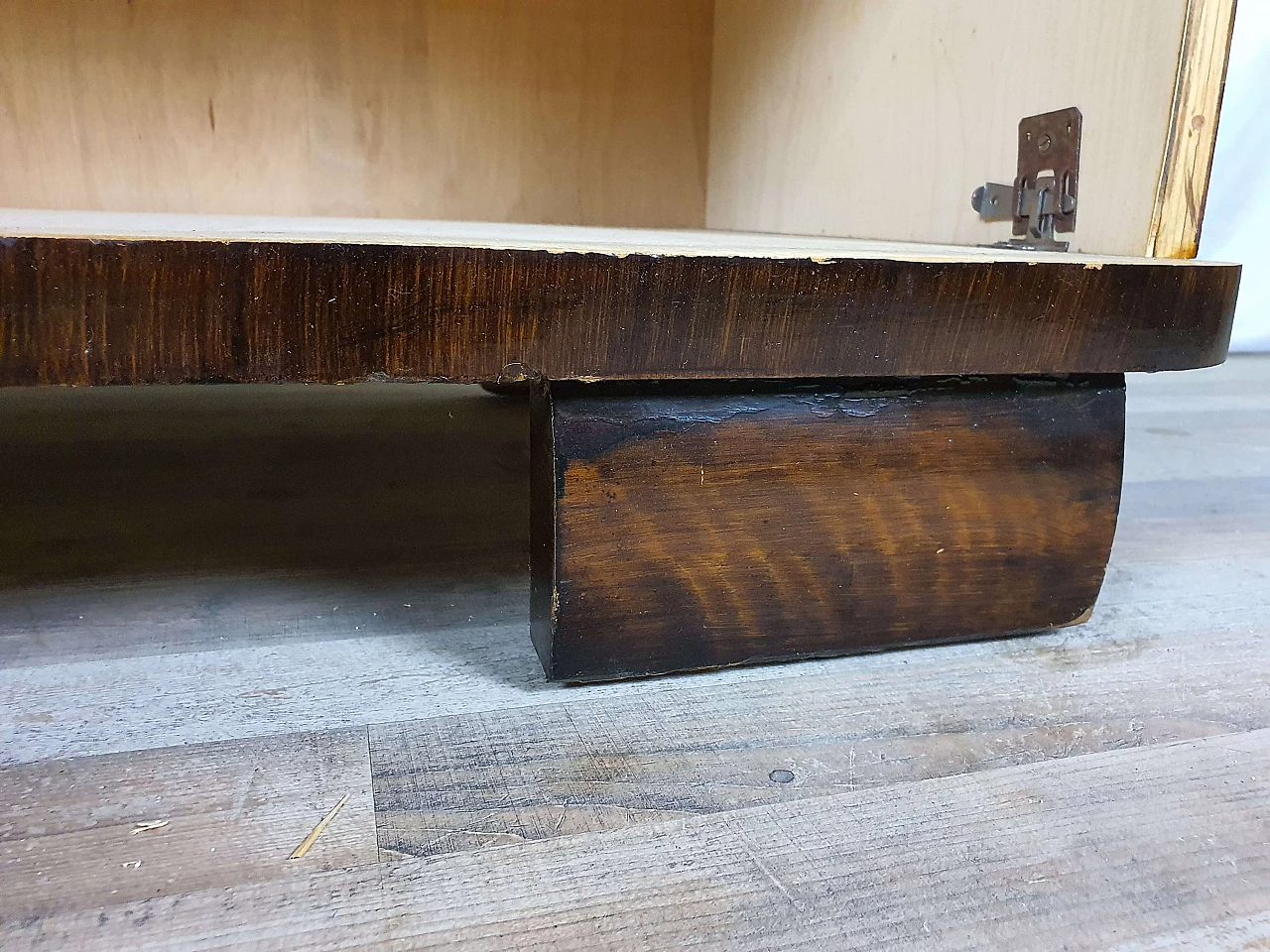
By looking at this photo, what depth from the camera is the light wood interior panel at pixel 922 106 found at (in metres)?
0.62

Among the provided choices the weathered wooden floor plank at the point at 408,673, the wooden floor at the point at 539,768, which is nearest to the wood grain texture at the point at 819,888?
the wooden floor at the point at 539,768

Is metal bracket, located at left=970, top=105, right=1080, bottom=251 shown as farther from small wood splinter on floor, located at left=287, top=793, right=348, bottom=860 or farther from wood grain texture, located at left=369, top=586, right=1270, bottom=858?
small wood splinter on floor, located at left=287, top=793, right=348, bottom=860

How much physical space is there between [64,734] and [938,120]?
77 centimetres

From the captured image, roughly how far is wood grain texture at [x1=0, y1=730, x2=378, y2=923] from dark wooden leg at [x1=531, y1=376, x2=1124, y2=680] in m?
0.14

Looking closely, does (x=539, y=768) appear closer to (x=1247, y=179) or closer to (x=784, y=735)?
(x=784, y=735)

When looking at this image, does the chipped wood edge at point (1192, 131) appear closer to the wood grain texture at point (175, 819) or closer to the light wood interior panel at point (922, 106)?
the light wood interior panel at point (922, 106)

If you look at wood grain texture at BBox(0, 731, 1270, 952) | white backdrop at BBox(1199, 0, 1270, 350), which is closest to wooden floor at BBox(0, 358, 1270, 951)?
wood grain texture at BBox(0, 731, 1270, 952)

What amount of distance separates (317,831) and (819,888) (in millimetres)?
204

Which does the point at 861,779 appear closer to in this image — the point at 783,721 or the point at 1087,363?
the point at 783,721

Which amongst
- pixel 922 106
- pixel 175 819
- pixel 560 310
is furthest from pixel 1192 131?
pixel 175 819

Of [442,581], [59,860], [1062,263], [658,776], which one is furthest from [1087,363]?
[59,860]

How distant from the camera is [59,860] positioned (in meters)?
0.38

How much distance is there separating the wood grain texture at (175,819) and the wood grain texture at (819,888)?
13 millimetres

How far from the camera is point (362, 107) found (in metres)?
1.18
